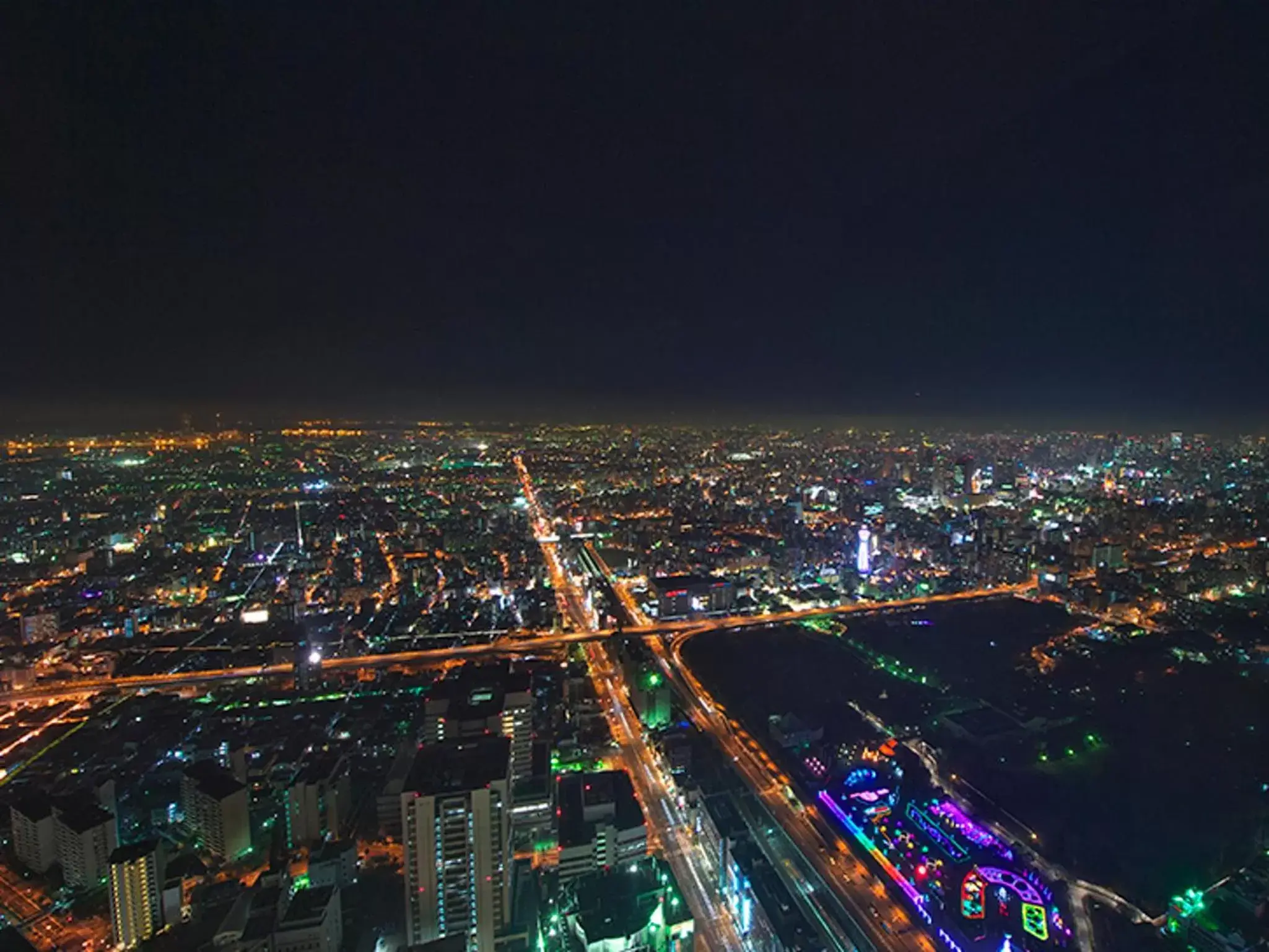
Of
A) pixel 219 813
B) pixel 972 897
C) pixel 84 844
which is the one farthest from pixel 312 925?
pixel 972 897

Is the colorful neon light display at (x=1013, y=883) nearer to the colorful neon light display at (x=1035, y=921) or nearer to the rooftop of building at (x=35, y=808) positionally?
the colorful neon light display at (x=1035, y=921)

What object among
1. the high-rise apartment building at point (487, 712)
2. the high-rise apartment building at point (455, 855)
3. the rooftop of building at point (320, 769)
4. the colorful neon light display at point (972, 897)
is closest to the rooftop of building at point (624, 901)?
the high-rise apartment building at point (455, 855)

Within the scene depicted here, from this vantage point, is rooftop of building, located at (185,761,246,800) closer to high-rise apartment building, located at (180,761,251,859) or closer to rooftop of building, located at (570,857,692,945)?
high-rise apartment building, located at (180,761,251,859)

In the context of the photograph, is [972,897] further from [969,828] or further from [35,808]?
[35,808]

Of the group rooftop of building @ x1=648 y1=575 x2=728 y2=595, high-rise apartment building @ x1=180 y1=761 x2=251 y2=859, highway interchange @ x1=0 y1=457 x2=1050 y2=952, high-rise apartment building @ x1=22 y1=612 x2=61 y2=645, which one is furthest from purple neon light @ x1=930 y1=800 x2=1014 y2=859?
high-rise apartment building @ x1=22 y1=612 x2=61 y2=645

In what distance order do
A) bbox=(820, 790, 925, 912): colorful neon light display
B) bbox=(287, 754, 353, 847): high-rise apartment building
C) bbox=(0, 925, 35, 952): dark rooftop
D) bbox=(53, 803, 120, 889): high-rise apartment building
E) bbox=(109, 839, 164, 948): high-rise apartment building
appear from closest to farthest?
bbox=(0, 925, 35, 952): dark rooftop
bbox=(109, 839, 164, 948): high-rise apartment building
bbox=(820, 790, 925, 912): colorful neon light display
bbox=(53, 803, 120, 889): high-rise apartment building
bbox=(287, 754, 353, 847): high-rise apartment building

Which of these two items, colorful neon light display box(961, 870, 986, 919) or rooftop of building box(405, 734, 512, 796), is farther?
colorful neon light display box(961, 870, 986, 919)
